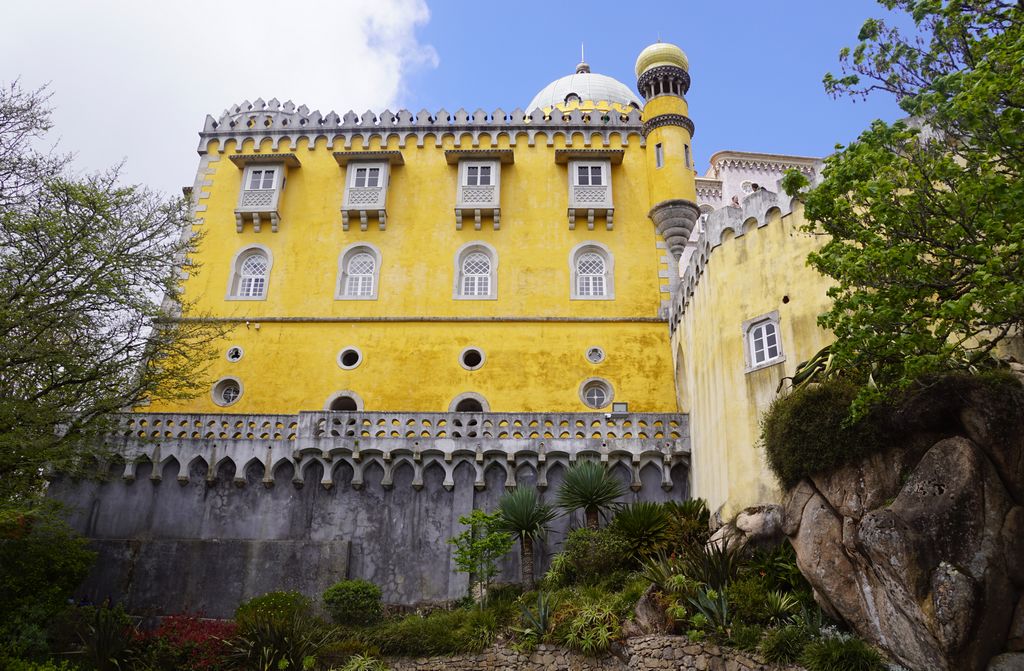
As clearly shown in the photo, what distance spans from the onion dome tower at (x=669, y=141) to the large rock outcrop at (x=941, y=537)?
550 inches

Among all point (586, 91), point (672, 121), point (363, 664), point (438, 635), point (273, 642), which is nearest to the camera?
point (363, 664)

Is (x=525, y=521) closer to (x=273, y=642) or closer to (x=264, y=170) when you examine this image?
(x=273, y=642)

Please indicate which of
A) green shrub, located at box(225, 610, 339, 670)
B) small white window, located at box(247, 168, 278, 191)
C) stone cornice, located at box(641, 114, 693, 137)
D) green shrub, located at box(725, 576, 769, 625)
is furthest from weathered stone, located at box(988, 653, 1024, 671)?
small white window, located at box(247, 168, 278, 191)

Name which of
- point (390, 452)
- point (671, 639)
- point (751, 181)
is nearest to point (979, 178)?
point (671, 639)

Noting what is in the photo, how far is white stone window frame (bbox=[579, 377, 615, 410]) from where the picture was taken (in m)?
23.6

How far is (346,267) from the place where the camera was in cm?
2639

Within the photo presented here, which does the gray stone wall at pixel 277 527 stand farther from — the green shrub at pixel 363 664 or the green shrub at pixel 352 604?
the green shrub at pixel 363 664

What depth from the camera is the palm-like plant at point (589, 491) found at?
18.5 meters

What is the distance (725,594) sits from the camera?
14.4 metres

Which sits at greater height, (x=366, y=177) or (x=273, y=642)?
(x=366, y=177)

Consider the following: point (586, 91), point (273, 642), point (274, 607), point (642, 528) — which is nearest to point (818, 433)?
point (642, 528)

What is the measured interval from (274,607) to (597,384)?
36.9 feet

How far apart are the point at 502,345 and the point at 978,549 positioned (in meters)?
15.0

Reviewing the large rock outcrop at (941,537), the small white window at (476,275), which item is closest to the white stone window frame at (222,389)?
the small white window at (476,275)
